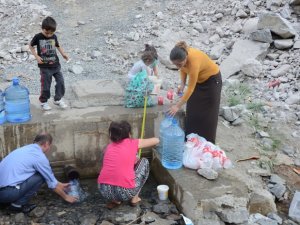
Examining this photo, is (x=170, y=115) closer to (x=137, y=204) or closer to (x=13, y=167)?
(x=137, y=204)

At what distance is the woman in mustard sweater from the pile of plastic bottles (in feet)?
1.27

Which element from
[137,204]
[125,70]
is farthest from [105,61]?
[137,204]

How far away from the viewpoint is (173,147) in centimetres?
526

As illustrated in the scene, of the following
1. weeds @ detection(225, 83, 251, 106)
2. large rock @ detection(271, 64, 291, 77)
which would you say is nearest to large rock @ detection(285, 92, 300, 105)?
weeds @ detection(225, 83, 251, 106)

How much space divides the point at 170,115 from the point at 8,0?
8.94 m

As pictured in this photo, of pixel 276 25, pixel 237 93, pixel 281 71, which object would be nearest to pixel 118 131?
pixel 237 93

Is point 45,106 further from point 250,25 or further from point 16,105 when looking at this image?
point 250,25

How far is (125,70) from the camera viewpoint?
31.8 feet

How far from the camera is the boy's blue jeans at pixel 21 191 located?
4.49 metres

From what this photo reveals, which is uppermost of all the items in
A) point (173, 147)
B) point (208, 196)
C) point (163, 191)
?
point (173, 147)

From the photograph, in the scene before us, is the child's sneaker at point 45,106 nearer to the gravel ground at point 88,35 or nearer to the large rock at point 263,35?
the gravel ground at point 88,35

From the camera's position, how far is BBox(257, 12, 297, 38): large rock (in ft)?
31.6

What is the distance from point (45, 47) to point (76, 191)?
6.09 ft

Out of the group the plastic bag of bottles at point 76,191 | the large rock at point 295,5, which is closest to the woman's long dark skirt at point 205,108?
the plastic bag of bottles at point 76,191
